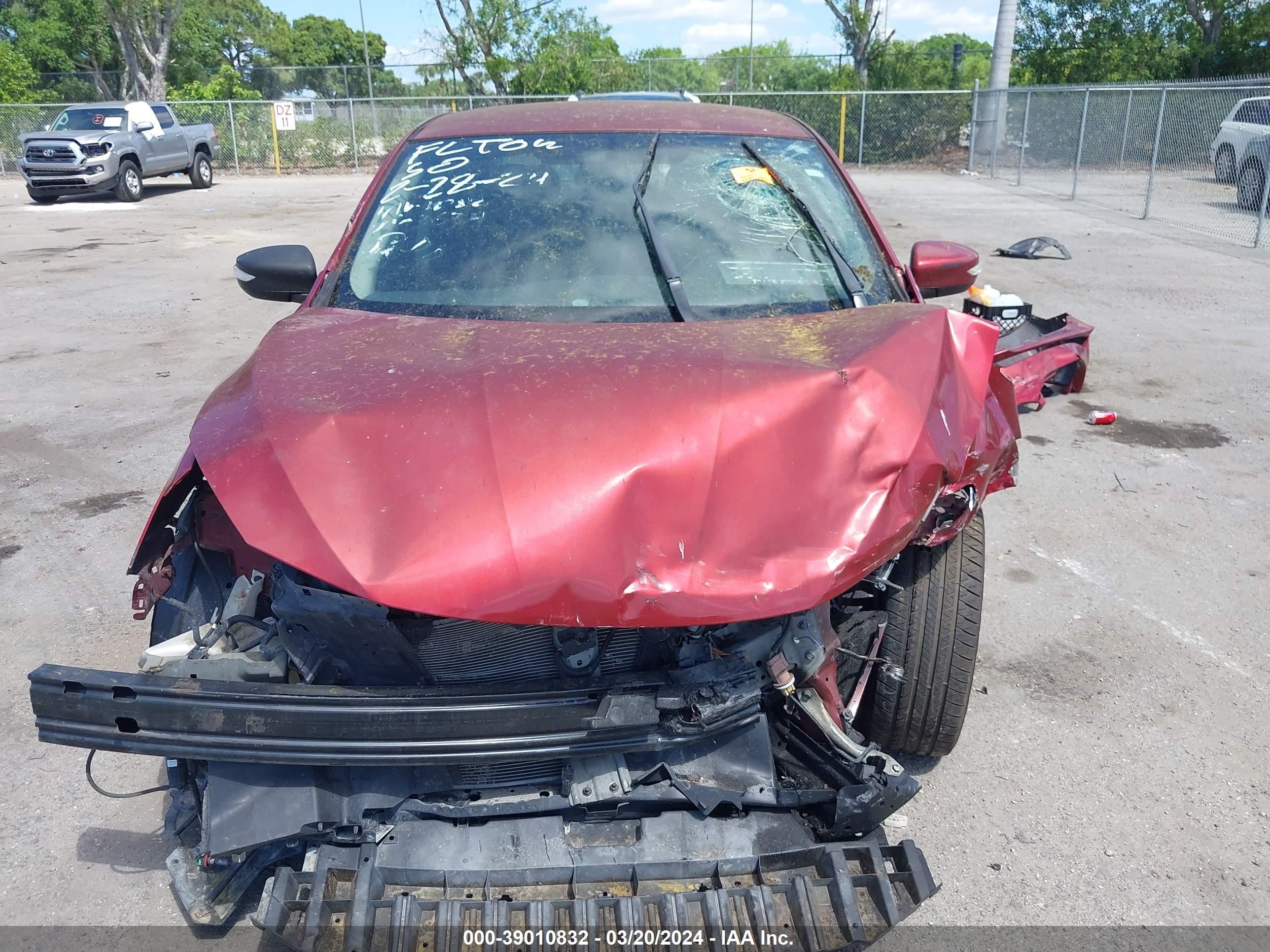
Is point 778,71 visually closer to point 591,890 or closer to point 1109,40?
point 1109,40

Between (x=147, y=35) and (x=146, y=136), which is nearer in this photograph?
(x=146, y=136)

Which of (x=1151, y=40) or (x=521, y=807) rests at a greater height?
(x=1151, y=40)

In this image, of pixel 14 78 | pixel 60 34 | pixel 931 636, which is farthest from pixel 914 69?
pixel 60 34

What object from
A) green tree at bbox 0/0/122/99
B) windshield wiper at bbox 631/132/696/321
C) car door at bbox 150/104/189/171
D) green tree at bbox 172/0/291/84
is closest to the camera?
windshield wiper at bbox 631/132/696/321

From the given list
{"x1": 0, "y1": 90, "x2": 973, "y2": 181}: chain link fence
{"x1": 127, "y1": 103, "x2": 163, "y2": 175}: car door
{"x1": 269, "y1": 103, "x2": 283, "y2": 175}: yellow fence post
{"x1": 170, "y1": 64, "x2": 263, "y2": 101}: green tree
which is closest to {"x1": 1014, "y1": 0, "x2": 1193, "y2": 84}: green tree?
{"x1": 0, "y1": 90, "x2": 973, "y2": 181}: chain link fence

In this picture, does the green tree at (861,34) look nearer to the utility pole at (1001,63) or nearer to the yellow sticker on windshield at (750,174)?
the utility pole at (1001,63)

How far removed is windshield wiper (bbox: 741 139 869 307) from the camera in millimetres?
2957

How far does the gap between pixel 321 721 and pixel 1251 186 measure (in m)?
15.9

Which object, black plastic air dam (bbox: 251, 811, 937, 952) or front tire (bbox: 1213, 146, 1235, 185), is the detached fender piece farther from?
front tire (bbox: 1213, 146, 1235, 185)

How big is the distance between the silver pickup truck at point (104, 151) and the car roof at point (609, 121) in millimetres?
17096

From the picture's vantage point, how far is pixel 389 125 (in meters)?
26.2

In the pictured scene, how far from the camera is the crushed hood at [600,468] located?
5.99ft

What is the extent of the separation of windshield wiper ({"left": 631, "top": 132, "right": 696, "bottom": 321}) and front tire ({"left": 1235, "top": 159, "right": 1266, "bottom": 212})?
1341 cm

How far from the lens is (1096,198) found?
677 inches
